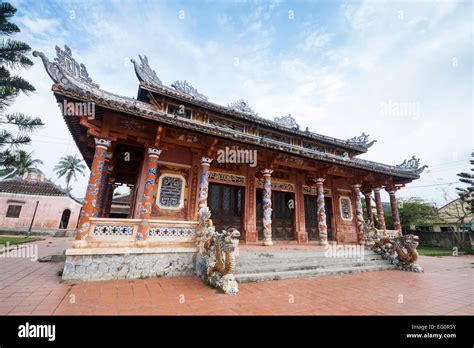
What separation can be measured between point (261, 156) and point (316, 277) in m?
→ 4.65

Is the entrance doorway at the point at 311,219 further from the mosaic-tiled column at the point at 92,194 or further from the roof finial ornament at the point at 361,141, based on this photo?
the mosaic-tiled column at the point at 92,194

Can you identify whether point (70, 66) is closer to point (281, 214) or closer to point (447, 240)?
point (281, 214)

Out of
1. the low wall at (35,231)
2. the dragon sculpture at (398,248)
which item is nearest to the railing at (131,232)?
the dragon sculpture at (398,248)

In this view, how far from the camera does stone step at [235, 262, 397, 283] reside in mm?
5012

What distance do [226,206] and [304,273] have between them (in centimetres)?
403

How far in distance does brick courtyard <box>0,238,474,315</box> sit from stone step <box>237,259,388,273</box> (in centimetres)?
45

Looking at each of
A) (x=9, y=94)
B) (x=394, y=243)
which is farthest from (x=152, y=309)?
(x=9, y=94)

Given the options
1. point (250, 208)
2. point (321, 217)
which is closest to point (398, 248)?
point (321, 217)

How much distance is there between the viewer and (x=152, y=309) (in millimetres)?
3287

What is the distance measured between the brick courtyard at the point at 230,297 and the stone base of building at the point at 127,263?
0.28 metres

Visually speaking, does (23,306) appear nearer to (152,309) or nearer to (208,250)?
(152,309)
